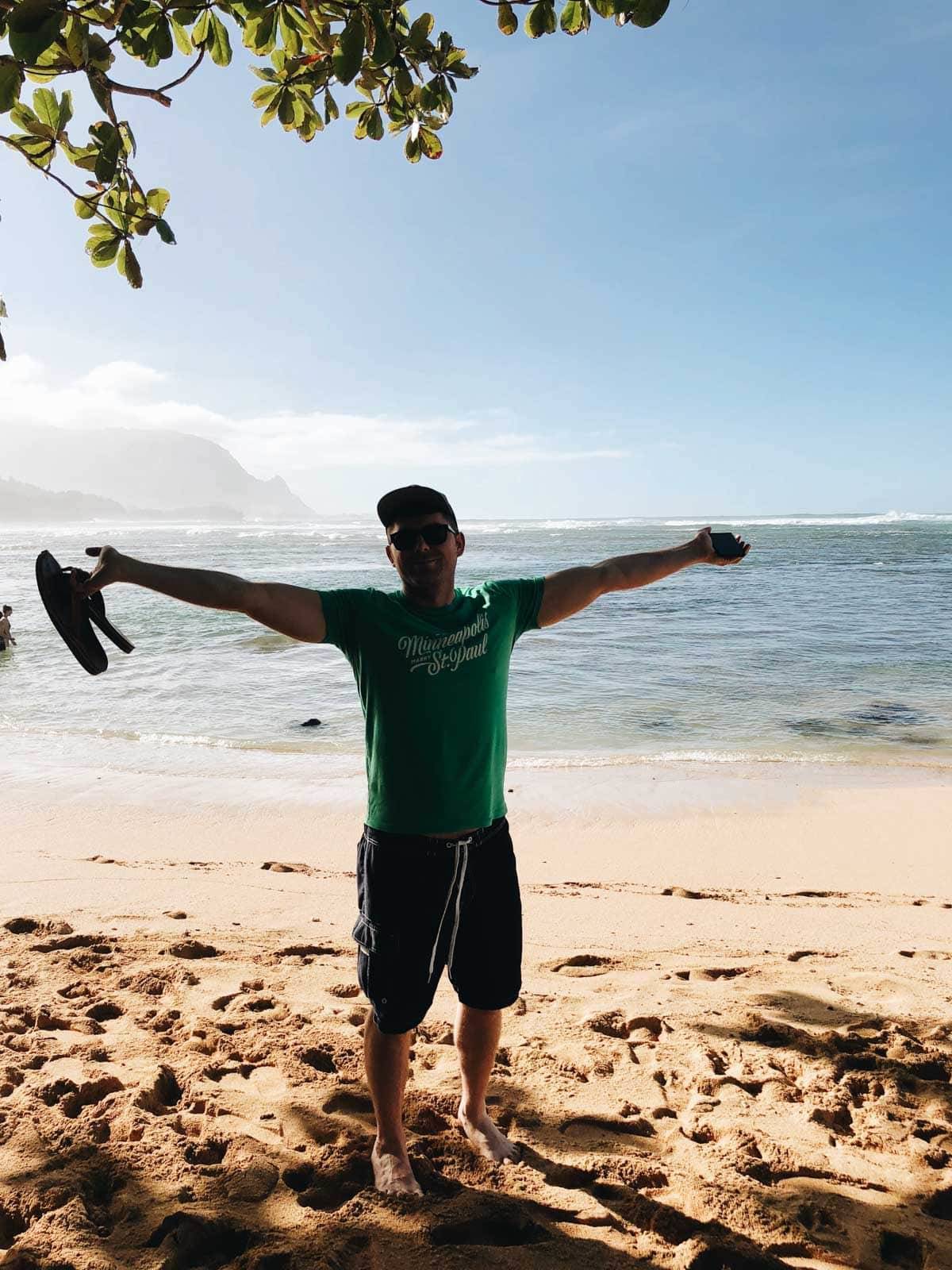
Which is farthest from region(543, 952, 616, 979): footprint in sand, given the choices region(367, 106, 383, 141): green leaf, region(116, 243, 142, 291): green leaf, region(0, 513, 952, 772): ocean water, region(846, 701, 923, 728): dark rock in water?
region(846, 701, 923, 728): dark rock in water

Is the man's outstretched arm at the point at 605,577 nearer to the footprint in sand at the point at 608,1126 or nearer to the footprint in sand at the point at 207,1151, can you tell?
the footprint in sand at the point at 608,1126

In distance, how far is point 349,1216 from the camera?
95.3 inches

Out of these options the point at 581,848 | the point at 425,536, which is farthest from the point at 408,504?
the point at 581,848

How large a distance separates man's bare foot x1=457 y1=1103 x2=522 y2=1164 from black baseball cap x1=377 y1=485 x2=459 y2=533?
2.08 meters

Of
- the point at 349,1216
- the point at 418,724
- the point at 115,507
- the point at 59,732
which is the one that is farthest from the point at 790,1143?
the point at 115,507

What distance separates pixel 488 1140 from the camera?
2775 mm

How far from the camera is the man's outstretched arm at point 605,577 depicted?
2762 mm

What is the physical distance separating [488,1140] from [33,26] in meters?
3.63

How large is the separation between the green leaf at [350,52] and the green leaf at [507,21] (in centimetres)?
90

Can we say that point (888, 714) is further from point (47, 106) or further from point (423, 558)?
point (47, 106)

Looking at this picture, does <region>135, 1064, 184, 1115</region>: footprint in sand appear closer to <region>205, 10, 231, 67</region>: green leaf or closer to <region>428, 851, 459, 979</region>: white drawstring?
<region>428, 851, 459, 979</region>: white drawstring

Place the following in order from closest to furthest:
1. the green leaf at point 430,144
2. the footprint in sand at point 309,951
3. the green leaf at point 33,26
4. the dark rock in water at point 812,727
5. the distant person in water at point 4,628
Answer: the green leaf at point 33,26 < the green leaf at point 430,144 < the footprint in sand at point 309,951 < the dark rock in water at point 812,727 < the distant person in water at point 4,628

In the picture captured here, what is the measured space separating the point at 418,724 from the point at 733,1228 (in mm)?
1778

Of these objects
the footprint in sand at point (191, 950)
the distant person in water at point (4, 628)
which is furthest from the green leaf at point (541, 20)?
the distant person in water at point (4, 628)
